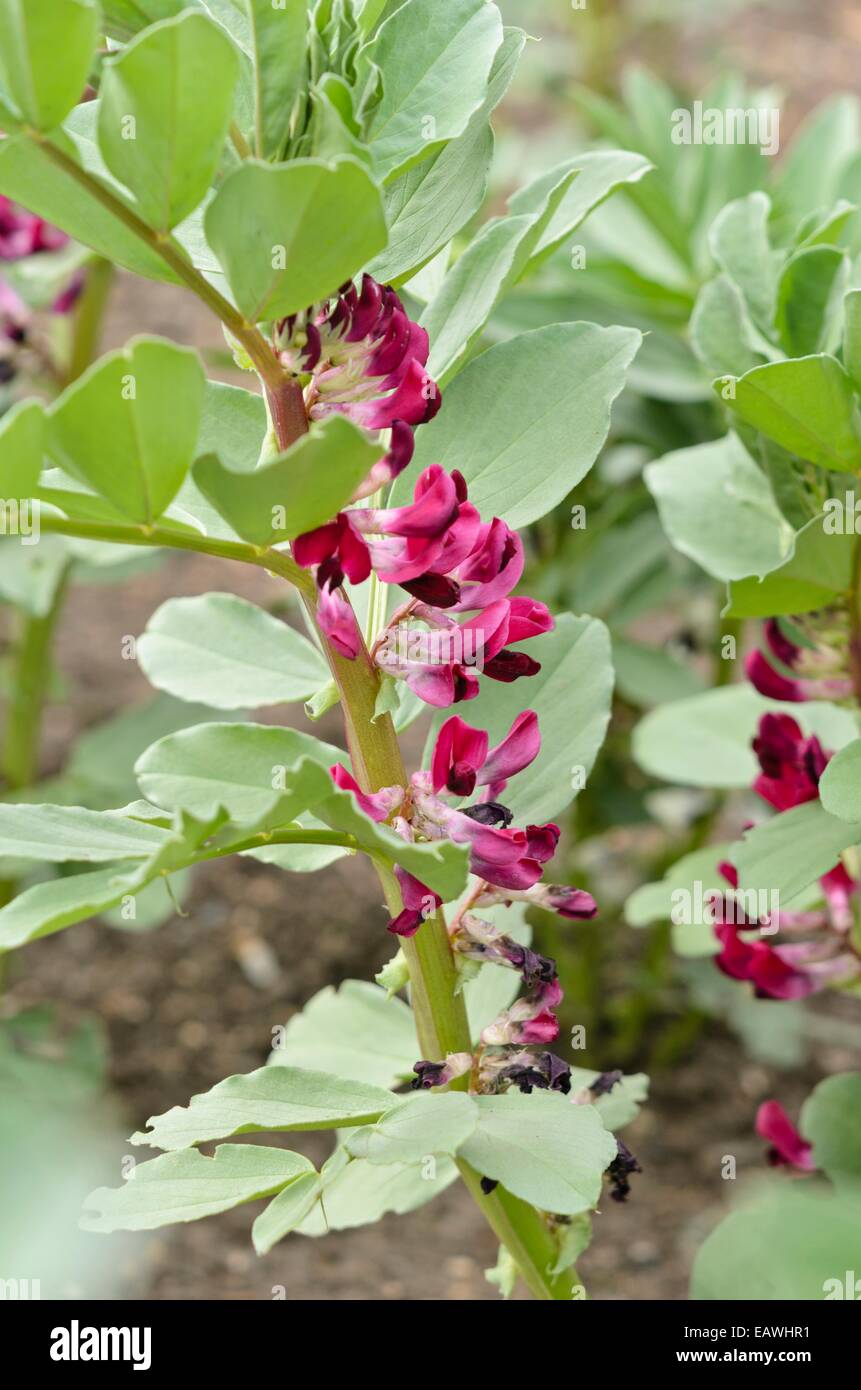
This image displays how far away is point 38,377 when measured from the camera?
1.45 meters

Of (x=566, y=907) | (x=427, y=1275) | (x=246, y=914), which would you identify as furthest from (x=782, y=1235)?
(x=246, y=914)

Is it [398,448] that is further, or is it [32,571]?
[32,571]

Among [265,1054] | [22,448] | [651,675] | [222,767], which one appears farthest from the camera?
[265,1054]

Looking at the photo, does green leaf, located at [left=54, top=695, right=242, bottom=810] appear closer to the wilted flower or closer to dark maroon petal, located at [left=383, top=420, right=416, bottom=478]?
the wilted flower

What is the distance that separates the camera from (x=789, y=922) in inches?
35.3

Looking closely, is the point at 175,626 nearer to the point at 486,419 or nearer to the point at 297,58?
the point at 486,419

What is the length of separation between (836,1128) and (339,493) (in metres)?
0.65

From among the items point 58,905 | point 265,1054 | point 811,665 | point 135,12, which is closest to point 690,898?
point 811,665

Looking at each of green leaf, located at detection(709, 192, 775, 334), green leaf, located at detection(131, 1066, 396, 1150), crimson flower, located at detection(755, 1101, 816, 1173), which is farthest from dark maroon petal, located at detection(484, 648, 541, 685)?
crimson flower, located at detection(755, 1101, 816, 1173)

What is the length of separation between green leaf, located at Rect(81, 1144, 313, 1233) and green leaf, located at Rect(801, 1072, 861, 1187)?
440 millimetres

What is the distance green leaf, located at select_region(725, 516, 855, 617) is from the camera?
764mm

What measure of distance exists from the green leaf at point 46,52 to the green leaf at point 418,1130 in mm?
418

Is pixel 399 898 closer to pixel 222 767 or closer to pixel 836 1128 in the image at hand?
pixel 222 767

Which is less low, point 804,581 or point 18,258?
point 18,258
